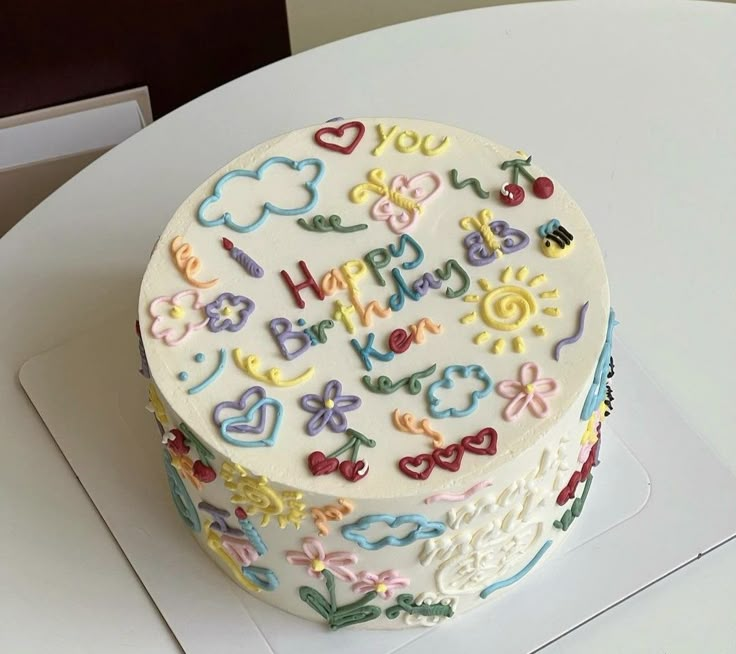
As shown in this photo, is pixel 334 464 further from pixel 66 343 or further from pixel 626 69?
pixel 626 69

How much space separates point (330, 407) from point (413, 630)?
0.28 meters

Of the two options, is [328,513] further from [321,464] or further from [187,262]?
[187,262]

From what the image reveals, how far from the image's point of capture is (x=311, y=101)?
181cm

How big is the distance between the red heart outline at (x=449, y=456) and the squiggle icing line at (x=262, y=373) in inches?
6.4

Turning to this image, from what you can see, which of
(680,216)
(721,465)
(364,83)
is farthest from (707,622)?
(364,83)

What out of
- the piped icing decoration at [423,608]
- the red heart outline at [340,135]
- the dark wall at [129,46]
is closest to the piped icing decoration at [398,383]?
the piped icing decoration at [423,608]

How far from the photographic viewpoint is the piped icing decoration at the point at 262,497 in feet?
3.95

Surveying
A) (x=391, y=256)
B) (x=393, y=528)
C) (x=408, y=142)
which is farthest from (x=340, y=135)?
(x=393, y=528)

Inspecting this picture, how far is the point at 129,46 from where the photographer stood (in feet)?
6.58

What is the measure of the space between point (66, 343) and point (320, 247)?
41 cm

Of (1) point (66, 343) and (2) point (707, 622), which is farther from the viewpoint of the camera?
(1) point (66, 343)

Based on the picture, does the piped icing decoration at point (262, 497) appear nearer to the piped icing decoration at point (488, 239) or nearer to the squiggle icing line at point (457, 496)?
the squiggle icing line at point (457, 496)

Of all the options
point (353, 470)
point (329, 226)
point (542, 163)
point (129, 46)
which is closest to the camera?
point (353, 470)

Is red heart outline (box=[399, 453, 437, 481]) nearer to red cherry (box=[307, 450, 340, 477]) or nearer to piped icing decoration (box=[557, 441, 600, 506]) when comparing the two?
red cherry (box=[307, 450, 340, 477])
